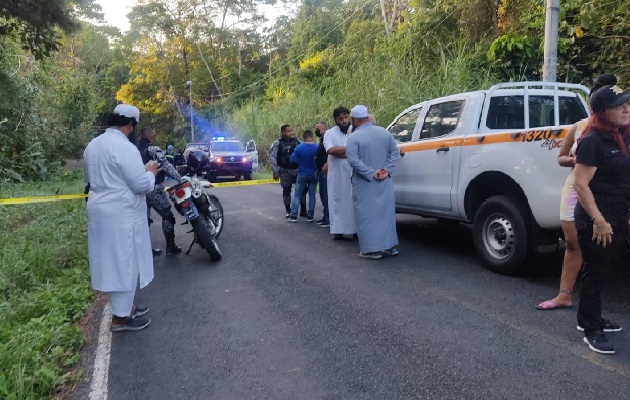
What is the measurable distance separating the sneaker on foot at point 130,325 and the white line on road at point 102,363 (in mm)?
74

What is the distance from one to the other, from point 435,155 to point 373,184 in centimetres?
84

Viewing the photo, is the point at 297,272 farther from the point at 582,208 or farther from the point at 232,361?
the point at 582,208

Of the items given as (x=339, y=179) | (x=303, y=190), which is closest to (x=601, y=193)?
(x=339, y=179)

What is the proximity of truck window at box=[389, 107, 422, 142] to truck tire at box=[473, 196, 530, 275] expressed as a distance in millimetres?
2023

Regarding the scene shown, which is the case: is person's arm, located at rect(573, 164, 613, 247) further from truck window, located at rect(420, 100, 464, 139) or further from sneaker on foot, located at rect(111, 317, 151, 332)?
sneaker on foot, located at rect(111, 317, 151, 332)

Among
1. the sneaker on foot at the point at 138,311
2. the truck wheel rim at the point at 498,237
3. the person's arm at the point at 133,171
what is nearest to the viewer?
the person's arm at the point at 133,171

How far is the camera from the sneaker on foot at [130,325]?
4.75 meters

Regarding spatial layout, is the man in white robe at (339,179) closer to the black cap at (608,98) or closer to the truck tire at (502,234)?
the truck tire at (502,234)

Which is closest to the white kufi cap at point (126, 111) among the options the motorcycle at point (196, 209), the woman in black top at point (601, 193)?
the motorcycle at point (196, 209)

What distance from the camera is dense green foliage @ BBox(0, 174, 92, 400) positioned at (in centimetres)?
375

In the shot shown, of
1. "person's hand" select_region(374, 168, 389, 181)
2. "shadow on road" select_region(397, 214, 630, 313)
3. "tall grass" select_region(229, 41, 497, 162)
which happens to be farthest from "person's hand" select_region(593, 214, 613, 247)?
"tall grass" select_region(229, 41, 497, 162)

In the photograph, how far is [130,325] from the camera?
4785 mm

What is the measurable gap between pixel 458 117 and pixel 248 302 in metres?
3.36

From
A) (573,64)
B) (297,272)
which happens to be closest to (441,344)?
(297,272)
